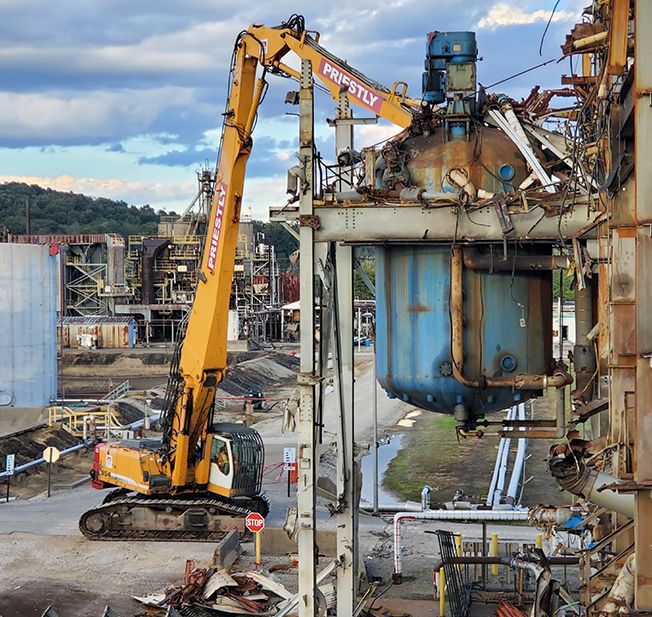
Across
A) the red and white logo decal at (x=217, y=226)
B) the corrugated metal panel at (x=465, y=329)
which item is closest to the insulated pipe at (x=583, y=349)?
the corrugated metal panel at (x=465, y=329)

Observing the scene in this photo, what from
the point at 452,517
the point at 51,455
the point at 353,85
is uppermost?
the point at 353,85

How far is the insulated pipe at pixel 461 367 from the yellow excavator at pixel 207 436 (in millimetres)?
7961

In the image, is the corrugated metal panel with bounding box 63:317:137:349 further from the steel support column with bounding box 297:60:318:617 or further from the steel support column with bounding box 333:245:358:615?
the steel support column with bounding box 297:60:318:617

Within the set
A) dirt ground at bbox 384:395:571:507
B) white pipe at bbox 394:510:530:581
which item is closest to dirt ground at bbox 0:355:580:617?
white pipe at bbox 394:510:530:581

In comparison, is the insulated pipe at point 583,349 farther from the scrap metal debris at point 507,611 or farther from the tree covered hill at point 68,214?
the tree covered hill at point 68,214

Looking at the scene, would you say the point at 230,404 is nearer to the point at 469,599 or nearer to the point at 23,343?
the point at 23,343

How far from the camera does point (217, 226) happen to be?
20.3 metres

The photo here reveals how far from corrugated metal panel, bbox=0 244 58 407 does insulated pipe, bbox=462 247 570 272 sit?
32014 mm

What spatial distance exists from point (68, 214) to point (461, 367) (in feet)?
567

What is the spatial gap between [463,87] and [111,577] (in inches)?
493

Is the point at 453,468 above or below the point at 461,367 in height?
below

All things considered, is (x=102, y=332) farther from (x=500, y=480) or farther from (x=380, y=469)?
(x=500, y=480)

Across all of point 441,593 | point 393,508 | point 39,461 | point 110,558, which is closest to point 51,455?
point 39,461

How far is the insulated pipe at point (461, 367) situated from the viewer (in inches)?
492
